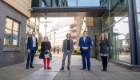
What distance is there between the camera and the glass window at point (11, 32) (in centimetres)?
634

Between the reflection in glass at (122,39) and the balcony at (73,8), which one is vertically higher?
the balcony at (73,8)

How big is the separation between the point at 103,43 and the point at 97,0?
539 cm

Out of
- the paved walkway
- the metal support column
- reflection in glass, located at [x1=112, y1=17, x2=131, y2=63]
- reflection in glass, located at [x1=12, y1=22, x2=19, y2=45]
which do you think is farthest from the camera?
reflection in glass, located at [x1=12, y1=22, x2=19, y2=45]

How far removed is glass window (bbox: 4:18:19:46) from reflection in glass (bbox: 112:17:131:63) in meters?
6.53

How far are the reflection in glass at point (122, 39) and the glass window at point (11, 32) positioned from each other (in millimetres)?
6534

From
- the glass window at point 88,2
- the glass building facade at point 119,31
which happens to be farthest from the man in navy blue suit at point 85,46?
the glass window at point 88,2

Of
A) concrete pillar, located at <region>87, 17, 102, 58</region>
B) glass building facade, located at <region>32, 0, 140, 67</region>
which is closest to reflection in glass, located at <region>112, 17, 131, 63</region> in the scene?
glass building facade, located at <region>32, 0, 140, 67</region>

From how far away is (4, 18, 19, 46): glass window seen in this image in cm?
634

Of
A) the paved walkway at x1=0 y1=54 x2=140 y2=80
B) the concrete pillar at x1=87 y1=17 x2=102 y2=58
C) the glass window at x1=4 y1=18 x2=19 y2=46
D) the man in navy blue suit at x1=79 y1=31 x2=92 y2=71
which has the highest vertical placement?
the concrete pillar at x1=87 y1=17 x2=102 y2=58

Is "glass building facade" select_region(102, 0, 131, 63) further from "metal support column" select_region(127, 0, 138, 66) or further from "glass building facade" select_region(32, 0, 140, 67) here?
"metal support column" select_region(127, 0, 138, 66)

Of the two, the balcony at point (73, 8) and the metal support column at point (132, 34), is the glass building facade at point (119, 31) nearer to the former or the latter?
the metal support column at point (132, 34)

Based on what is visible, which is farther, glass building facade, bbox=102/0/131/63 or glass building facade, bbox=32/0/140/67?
glass building facade, bbox=102/0/131/63

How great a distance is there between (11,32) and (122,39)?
665cm

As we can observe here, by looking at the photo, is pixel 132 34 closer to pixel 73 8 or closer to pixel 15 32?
pixel 73 8
